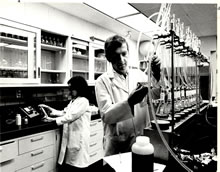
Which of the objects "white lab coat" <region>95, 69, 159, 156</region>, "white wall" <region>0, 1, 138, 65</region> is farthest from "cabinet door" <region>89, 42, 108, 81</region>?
"white lab coat" <region>95, 69, 159, 156</region>

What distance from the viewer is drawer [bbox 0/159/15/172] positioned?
1.95m

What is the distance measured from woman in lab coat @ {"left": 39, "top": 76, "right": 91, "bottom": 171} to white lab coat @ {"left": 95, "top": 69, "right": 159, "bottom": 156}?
106 centimetres

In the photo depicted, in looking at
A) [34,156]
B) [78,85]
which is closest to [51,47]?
[78,85]

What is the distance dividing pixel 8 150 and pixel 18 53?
1.24m

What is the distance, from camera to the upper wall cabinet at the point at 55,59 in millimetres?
3059

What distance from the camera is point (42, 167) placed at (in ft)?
7.88

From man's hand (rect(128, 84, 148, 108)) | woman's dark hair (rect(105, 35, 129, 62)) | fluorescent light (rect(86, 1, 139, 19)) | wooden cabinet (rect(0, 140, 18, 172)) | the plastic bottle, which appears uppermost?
fluorescent light (rect(86, 1, 139, 19))

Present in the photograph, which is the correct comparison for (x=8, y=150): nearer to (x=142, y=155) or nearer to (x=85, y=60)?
(x=142, y=155)

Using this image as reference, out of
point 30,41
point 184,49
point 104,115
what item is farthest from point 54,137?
point 184,49

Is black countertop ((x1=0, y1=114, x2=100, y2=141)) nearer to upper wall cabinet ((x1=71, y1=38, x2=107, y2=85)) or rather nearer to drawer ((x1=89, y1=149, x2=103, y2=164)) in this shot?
drawer ((x1=89, y1=149, x2=103, y2=164))

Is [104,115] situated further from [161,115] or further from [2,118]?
[2,118]

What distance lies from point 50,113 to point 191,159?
244 cm

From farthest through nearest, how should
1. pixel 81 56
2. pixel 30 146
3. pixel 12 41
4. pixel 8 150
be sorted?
pixel 81 56 < pixel 12 41 < pixel 30 146 < pixel 8 150

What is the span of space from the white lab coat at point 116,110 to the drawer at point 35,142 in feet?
3.88
